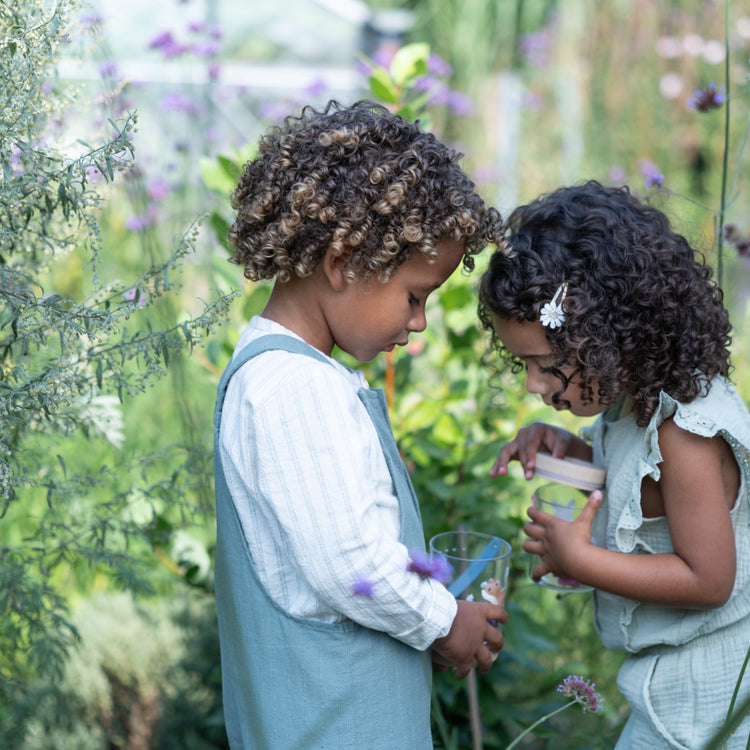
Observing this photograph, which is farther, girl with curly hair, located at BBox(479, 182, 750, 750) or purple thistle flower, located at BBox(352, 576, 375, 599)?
girl with curly hair, located at BBox(479, 182, 750, 750)

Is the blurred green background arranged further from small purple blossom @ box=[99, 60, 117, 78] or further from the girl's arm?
the girl's arm

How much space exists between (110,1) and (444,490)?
3736mm

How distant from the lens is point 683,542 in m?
1.42

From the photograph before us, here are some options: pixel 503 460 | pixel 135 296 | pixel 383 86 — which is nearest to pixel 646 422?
pixel 503 460

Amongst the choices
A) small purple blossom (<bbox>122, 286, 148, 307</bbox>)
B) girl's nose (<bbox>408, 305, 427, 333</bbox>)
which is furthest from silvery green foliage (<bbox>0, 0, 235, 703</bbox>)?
girl's nose (<bbox>408, 305, 427, 333</bbox>)

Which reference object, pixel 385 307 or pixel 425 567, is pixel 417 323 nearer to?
pixel 385 307

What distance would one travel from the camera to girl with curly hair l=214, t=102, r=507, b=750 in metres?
1.21

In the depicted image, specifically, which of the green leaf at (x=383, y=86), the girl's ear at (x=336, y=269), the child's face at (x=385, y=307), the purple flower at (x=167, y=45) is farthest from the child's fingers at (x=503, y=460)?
the purple flower at (x=167, y=45)

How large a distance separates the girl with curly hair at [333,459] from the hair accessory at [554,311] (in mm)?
149

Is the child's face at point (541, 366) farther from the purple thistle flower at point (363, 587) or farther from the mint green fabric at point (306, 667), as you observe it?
the purple thistle flower at point (363, 587)

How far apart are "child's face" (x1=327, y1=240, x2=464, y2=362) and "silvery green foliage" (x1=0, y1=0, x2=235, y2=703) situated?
191 mm

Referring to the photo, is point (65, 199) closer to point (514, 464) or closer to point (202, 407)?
point (514, 464)

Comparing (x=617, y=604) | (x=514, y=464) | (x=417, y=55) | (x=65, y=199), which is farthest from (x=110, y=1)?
(x=617, y=604)

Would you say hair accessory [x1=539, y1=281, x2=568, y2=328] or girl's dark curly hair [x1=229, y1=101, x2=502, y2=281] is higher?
girl's dark curly hair [x1=229, y1=101, x2=502, y2=281]
